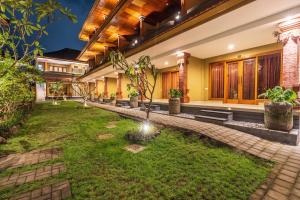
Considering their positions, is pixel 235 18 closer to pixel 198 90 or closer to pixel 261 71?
pixel 261 71

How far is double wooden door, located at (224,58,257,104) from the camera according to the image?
301 inches

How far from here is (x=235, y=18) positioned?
4.95m

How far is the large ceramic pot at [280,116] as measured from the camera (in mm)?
4164

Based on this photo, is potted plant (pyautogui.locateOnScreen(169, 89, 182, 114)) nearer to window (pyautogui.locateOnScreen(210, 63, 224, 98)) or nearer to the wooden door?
window (pyautogui.locateOnScreen(210, 63, 224, 98))

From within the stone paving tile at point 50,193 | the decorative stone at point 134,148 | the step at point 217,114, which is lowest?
the stone paving tile at point 50,193

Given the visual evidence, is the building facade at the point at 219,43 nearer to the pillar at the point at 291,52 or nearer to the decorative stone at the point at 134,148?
the pillar at the point at 291,52

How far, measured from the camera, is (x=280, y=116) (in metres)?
4.21

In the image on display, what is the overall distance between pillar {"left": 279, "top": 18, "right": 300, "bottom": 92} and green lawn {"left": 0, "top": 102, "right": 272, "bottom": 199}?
3.14 m

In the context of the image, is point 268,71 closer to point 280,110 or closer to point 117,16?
point 280,110

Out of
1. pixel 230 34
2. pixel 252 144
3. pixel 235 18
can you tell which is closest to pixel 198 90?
pixel 230 34

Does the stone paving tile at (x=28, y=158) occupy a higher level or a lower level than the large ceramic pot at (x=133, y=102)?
lower

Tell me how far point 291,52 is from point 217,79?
185 inches

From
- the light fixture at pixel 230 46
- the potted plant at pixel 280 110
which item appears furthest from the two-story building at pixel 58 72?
the potted plant at pixel 280 110

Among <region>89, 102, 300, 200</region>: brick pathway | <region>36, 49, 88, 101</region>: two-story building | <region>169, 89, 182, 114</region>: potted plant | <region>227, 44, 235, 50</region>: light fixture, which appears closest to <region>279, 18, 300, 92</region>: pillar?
<region>89, 102, 300, 200</region>: brick pathway
